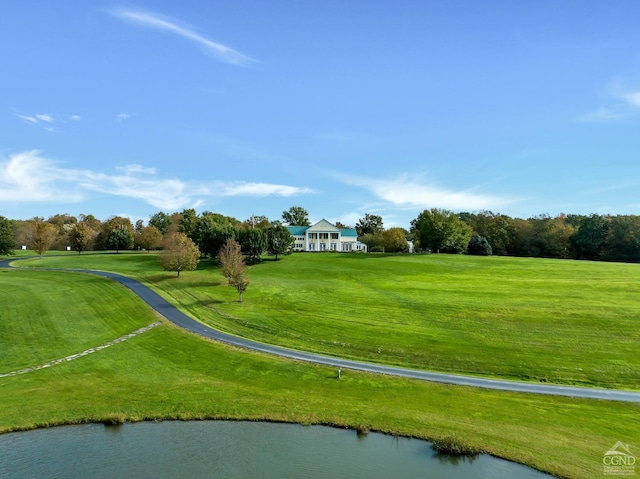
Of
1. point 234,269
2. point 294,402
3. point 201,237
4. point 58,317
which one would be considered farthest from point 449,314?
point 201,237

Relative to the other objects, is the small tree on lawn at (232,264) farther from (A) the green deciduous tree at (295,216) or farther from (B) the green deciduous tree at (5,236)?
(A) the green deciduous tree at (295,216)

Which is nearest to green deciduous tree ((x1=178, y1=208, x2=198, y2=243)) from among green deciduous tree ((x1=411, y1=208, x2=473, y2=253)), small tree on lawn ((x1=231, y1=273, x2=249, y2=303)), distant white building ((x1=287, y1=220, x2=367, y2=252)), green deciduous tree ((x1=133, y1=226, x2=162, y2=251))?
green deciduous tree ((x1=133, y1=226, x2=162, y2=251))

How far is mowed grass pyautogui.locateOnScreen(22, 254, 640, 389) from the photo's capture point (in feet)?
120

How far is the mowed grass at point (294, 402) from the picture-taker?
23.0 metres

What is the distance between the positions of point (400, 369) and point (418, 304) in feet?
66.5

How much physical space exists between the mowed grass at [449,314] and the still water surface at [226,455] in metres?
14.8

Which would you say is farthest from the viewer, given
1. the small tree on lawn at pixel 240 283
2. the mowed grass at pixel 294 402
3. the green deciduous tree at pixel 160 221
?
the green deciduous tree at pixel 160 221

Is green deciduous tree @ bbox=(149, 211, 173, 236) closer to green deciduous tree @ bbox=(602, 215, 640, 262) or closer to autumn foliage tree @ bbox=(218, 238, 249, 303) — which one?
autumn foliage tree @ bbox=(218, 238, 249, 303)

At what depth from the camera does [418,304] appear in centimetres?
5381

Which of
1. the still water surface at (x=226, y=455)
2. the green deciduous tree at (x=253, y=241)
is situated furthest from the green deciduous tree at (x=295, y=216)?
the still water surface at (x=226, y=455)

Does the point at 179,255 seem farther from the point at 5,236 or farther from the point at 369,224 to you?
the point at 369,224

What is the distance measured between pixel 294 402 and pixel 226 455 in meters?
7.64

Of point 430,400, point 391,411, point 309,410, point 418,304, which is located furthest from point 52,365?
point 418,304

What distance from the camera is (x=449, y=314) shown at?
49219 mm
